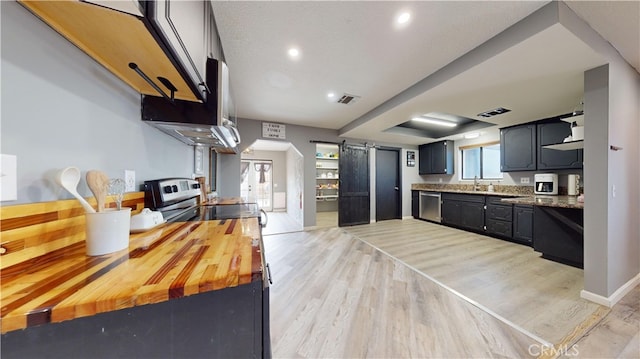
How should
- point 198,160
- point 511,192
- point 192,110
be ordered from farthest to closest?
point 511,192, point 198,160, point 192,110

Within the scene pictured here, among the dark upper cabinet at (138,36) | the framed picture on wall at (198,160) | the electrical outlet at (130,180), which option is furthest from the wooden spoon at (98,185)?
the framed picture on wall at (198,160)

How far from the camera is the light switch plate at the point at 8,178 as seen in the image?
0.55 metres

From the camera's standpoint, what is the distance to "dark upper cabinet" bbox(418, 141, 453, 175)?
5.20 m

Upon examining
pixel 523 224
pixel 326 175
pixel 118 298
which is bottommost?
pixel 523 224

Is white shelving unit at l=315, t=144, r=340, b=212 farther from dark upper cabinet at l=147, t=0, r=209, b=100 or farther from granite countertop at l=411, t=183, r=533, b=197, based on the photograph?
dark upper cabinet at l=147, t=0, r=209, b=100

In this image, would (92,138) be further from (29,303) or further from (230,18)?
(230,18)

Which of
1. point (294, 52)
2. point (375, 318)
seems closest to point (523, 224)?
point (375, 318)

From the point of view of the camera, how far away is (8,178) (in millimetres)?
566

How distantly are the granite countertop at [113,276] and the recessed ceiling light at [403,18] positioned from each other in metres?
1.86

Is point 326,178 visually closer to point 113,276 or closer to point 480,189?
point 480,189

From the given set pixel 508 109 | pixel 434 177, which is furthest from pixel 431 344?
pixel 434 177

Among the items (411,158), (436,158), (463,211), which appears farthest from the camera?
(411,158)

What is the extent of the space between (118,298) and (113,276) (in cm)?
14

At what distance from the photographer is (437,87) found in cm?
233
